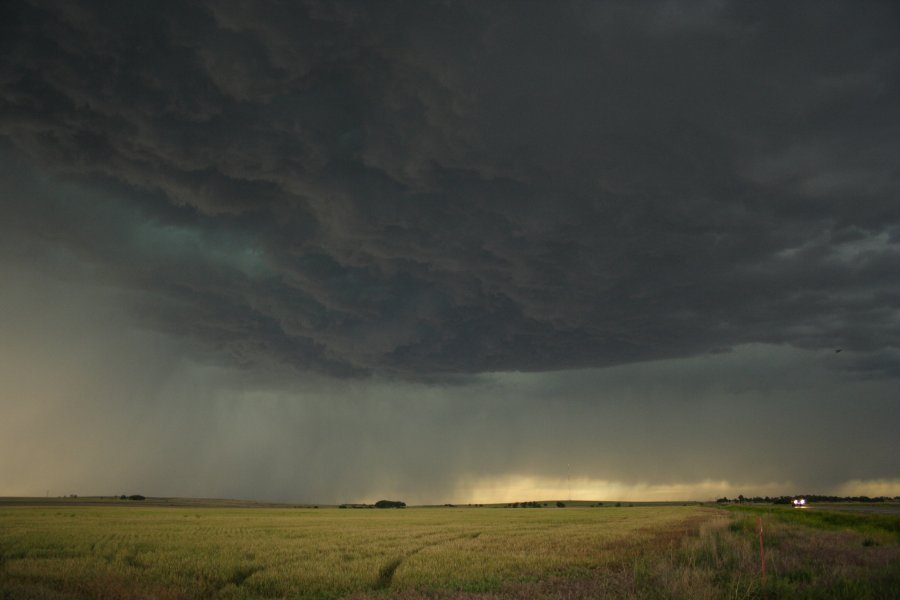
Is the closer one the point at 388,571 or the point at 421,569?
the point at 421,569

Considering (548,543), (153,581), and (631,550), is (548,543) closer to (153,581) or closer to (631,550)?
(631,550)

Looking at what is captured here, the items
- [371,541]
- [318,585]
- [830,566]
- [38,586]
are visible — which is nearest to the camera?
[38,586]

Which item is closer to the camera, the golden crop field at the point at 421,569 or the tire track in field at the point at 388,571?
the golden crop field at the point at 421,569

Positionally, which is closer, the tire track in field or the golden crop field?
the golden crop field

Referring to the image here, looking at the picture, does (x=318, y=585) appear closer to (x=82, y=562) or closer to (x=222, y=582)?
(x=222, y=582)

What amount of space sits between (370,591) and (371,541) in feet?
52.7

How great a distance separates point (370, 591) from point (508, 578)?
434 cm

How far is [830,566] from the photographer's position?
659 inches

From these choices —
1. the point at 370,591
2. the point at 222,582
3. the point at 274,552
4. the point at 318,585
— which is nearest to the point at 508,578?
the point at 370,591

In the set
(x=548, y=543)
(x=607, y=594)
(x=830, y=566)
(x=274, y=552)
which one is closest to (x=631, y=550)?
(x=548, y=543)

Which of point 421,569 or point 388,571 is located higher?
point 421,569

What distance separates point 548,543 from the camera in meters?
26.8

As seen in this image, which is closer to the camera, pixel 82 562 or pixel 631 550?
pixel 82 562

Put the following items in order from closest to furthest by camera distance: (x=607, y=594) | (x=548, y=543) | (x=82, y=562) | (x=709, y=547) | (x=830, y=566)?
(x=607, y=594), (x=830, y=566), (x=82, y=562), (x=709, y=547), (x=548, y=543)
